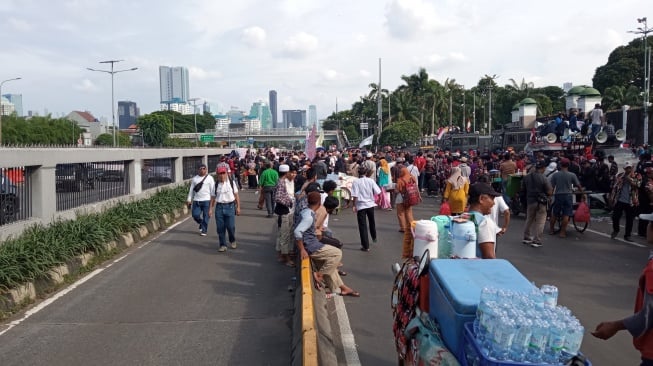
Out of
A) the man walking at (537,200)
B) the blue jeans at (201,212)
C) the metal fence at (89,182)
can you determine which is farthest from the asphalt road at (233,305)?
the metal fence at (89,182)

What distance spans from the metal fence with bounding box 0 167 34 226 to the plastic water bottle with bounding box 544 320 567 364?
9639mm

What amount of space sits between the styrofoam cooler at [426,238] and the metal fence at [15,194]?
8.11 m

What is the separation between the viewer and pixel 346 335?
6.09 meters

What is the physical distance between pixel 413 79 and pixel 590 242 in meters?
64.5

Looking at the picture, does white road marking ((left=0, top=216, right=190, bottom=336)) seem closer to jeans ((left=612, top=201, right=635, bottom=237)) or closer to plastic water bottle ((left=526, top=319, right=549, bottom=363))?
plastic water bottle ((left=526, top=319, right=549, bottom=363))

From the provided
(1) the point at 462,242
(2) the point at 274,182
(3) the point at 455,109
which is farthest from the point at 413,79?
(1) the point at 462,242

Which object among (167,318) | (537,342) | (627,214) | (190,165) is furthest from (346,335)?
(190,165)

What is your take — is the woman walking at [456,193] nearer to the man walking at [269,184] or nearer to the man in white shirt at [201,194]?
the man in white shirt at [201,194]

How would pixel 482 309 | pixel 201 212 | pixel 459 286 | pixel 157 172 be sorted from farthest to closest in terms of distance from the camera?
1. pixel 157 172
2. pixel 201 212
3. pixel 459 286
4. pixel 482 309

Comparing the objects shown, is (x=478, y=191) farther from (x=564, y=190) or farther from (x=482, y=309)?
(x=564, y=190)

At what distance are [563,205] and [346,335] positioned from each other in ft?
25.2

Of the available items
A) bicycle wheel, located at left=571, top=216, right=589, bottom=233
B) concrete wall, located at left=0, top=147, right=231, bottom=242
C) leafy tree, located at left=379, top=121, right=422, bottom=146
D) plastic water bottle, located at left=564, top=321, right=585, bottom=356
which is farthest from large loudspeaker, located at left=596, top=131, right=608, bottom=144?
leafy tree, located at left=379, top=121, right=422, bottom=146

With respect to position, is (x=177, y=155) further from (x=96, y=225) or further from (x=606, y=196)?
(x=606, y=196)

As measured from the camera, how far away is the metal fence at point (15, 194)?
9930 mm
